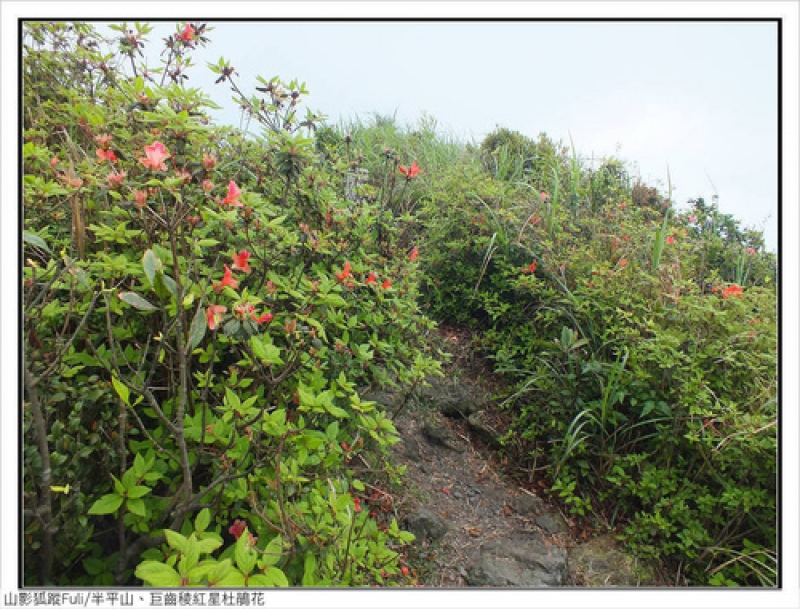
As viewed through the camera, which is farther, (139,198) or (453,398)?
(453,398)

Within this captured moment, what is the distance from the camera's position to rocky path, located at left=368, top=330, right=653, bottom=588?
68.3 inches

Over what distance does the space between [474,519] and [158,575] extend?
1.46 metres

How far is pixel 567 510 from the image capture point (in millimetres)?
2107

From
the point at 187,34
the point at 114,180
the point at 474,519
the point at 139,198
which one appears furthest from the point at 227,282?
the point at 474,519

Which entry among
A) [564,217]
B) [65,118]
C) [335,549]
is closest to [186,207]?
[335,549]

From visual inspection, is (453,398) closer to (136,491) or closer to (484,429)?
(484,429)

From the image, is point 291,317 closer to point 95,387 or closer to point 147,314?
point 147,314

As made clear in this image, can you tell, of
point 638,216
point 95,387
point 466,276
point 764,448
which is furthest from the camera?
point 638,216

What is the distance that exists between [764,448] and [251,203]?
6.53 ft

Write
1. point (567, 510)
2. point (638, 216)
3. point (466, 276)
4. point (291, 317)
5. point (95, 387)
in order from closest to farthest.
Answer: point (95, 387) → point (291, 317) → point (567, 510) → point (466, 276) → point (638, 216)

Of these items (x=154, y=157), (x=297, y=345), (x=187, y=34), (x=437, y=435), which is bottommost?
(x=437, y=435)

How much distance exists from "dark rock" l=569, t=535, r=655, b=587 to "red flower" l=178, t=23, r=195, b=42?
8.24 feet

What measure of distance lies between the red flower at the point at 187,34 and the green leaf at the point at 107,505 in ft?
5.13

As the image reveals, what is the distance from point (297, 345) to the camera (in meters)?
1.25
